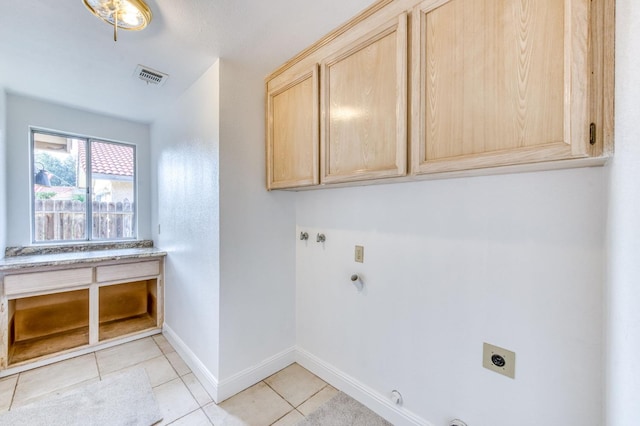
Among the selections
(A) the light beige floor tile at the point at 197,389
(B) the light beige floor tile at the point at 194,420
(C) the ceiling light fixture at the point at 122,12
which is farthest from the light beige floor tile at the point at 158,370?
(C) the ceiling light fixture at the point at 122,12

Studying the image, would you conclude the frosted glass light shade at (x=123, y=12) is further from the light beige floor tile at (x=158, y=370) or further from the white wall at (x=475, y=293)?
the light beige floor tile at (x=158, y=370)

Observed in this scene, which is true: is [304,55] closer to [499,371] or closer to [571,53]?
[571,53]

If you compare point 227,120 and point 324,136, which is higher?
point 227,120

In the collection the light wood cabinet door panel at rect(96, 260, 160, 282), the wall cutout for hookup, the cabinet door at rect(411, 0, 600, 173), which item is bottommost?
the light wood cabinet door panel at rect(96, 260, 160, 282)

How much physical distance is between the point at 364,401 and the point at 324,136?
1.79m

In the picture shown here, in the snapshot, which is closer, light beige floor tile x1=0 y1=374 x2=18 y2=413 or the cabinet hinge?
the cabinet hinge

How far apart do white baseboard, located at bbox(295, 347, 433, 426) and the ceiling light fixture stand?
246 centimetres

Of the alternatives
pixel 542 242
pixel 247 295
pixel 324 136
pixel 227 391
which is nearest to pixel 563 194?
pixel 542 242

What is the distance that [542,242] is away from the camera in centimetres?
112

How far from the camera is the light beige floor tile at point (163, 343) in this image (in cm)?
247

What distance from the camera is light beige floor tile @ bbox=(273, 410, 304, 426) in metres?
1.62

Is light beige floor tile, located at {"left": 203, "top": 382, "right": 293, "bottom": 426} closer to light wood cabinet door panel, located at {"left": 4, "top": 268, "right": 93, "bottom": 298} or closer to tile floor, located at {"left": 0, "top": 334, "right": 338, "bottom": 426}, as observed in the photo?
tile floor, located at {"left": 0, "top": 334, "right": 338, "bottom": 426}

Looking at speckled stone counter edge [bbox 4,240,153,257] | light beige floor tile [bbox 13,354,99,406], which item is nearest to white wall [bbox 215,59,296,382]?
light beige floor tile [bbox 13,354,99,406]

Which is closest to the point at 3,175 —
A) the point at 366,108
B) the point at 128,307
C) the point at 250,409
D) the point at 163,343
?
the point at 128,307
